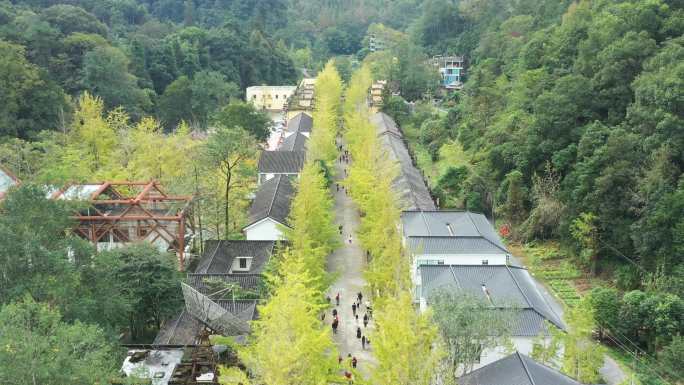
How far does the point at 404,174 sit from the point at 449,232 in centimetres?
985

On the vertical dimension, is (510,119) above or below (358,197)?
above

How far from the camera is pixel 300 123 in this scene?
179 ft

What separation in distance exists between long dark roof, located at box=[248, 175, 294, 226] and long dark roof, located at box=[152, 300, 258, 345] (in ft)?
28.3

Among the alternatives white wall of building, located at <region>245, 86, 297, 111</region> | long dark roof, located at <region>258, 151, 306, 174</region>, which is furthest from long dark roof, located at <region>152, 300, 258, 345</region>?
white wall of building, located at <region>245, 86, 297, 111</region>

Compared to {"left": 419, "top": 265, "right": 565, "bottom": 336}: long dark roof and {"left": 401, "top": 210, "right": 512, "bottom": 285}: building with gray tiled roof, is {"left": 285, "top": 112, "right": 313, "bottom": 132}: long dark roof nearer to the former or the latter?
{"left": 401, "top": 210, "right": 512, "bottom": 285}: building with gray tiled roof

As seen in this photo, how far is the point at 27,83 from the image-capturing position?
40125 millimetres

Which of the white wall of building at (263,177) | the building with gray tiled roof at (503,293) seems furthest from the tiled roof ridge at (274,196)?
the building with gray tiled roof at (503,293)

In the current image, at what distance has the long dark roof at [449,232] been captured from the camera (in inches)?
1051

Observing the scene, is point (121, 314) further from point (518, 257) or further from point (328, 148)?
point (328, 148)

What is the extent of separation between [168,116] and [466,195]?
97.6ft

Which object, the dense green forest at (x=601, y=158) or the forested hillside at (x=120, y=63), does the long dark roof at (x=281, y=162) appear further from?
the forested hillside at (x=120, y=63)

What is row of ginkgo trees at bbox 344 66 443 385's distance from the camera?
541 inches

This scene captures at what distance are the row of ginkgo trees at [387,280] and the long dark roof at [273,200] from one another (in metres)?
3.48

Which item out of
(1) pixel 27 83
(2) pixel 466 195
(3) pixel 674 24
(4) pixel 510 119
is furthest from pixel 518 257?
(1) pixel 27 83
